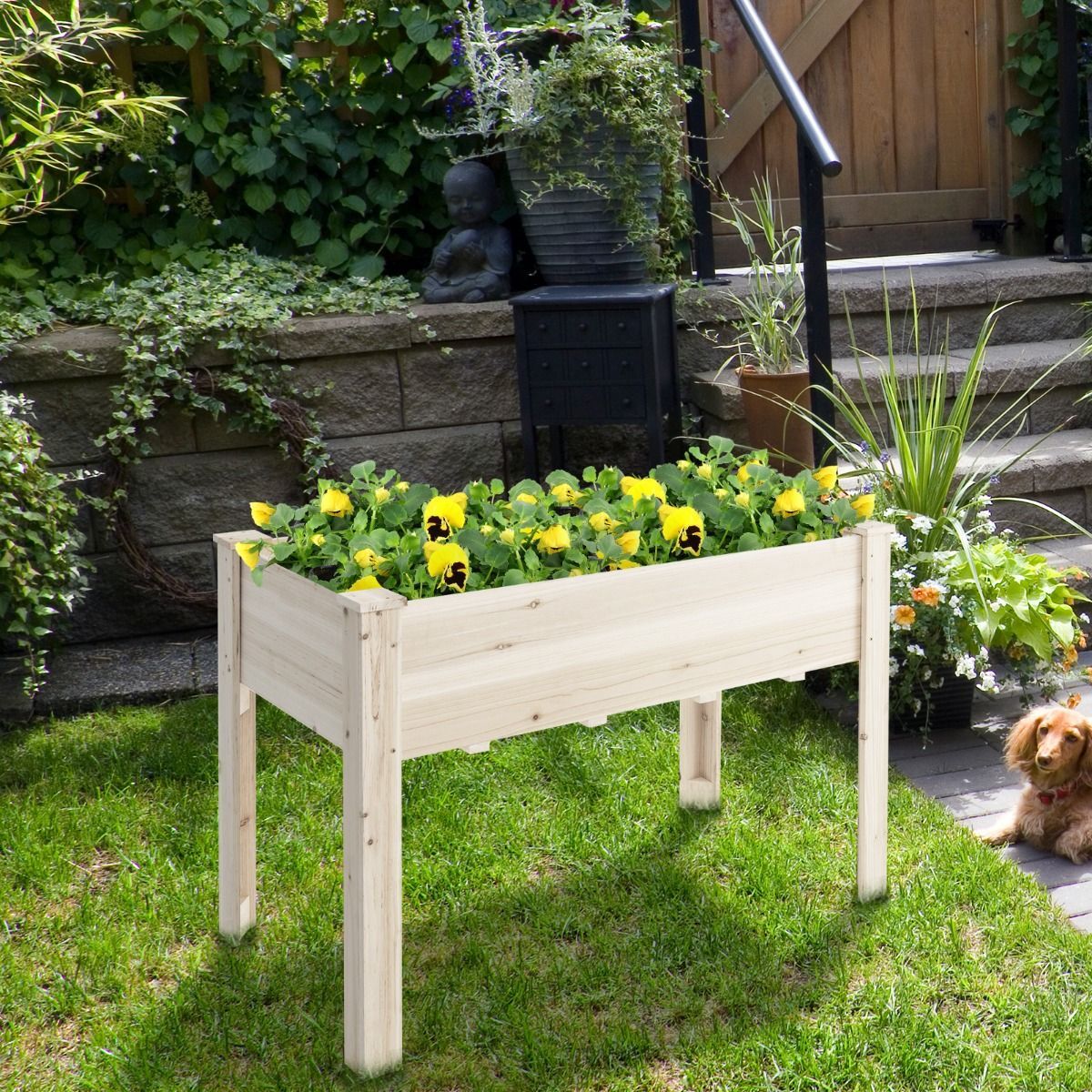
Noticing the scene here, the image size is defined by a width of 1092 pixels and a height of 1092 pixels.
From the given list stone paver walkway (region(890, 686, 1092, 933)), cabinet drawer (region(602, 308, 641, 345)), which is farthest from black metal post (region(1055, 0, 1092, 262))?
stone paver walkway (region(890, 686, 1092, 933))

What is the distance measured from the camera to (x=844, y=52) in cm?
488

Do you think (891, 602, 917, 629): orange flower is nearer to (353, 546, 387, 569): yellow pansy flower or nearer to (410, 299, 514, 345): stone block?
(353, 546, 387, 569): yellow pansy flower

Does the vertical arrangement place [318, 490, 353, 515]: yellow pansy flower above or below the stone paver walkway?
above

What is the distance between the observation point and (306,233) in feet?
13.5

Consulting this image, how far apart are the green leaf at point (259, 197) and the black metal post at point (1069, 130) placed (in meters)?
2.47

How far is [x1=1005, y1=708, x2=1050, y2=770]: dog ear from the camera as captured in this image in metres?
2.51

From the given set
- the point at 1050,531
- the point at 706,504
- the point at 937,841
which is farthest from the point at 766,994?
the point at 1050,531

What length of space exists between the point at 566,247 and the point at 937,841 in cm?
195

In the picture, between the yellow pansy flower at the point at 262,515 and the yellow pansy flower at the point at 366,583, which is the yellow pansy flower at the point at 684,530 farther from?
the yellow pansy flower at the point at 262,515

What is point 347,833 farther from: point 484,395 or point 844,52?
point 844,52

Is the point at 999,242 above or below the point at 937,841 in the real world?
above

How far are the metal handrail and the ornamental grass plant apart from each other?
3.06ft

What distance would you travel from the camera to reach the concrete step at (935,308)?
390 cm

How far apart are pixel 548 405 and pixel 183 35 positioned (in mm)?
1516
